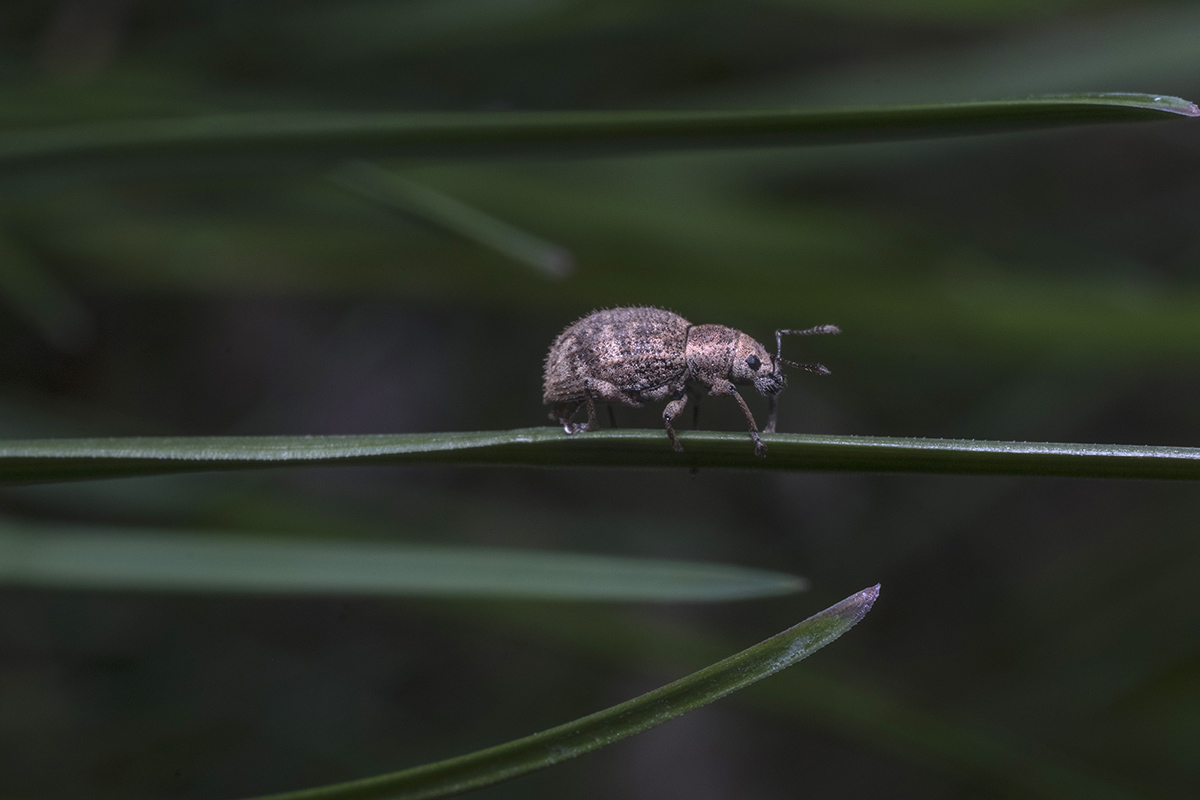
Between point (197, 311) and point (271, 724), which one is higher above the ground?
point (197, 311)

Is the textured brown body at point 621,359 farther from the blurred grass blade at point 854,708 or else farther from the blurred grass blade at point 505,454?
the blurred grass blade at point 854,708

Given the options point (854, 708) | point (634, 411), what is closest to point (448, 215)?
point (634, 411)

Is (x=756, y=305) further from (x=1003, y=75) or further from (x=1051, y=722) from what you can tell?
(x=1051, y=722)

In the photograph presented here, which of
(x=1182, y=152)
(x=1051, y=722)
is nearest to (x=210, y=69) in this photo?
(x=1051, y=722)

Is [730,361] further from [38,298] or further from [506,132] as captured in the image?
[38,298]

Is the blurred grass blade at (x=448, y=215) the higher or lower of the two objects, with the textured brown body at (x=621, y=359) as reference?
higher

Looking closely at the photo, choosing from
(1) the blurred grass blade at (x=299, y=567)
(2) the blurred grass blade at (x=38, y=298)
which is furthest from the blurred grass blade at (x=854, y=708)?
(2) the blurred grass blade at (x=38, y=298)

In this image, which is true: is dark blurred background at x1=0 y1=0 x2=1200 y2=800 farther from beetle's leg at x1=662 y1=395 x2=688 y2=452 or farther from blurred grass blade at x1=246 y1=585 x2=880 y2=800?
blurred grass blade at x1=246 y1=585 x2=880 y2=800
